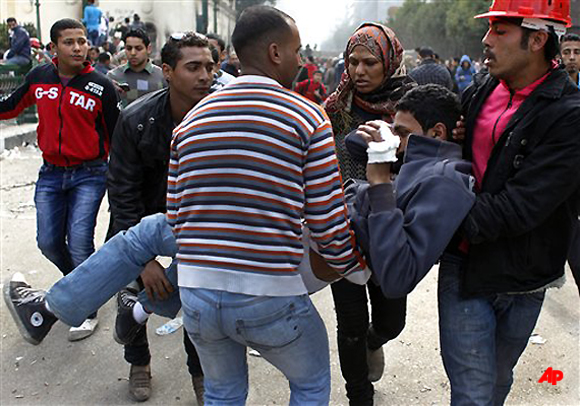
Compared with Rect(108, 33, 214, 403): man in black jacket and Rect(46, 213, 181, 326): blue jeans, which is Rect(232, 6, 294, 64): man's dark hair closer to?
Rect(46, 213, 181, 326): blue jeans

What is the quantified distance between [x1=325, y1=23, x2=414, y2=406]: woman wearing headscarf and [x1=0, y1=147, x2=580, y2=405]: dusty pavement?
477 mm

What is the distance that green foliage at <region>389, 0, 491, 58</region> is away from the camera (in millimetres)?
46000

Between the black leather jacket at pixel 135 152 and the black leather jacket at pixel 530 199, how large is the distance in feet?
5.23

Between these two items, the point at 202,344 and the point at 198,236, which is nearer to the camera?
the point at 198,236

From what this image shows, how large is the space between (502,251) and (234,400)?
1.11 metres

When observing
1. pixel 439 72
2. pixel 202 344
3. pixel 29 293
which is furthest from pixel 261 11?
pixel 439 72

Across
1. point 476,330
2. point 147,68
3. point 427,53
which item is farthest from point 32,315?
point 427,53

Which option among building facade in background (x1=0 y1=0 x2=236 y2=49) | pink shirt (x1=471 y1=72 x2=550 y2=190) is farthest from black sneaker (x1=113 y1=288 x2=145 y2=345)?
building facade in background (x1=0 y1=0 x2=236 y2=49)

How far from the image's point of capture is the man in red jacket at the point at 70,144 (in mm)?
3846

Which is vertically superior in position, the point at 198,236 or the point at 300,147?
the point at 300,147

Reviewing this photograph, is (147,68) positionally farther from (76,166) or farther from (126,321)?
(126,321)

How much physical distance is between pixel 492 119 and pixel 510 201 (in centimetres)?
38

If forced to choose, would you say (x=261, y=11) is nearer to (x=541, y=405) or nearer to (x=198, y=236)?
(x=198, y=236)

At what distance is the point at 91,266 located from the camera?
2.35 meters
